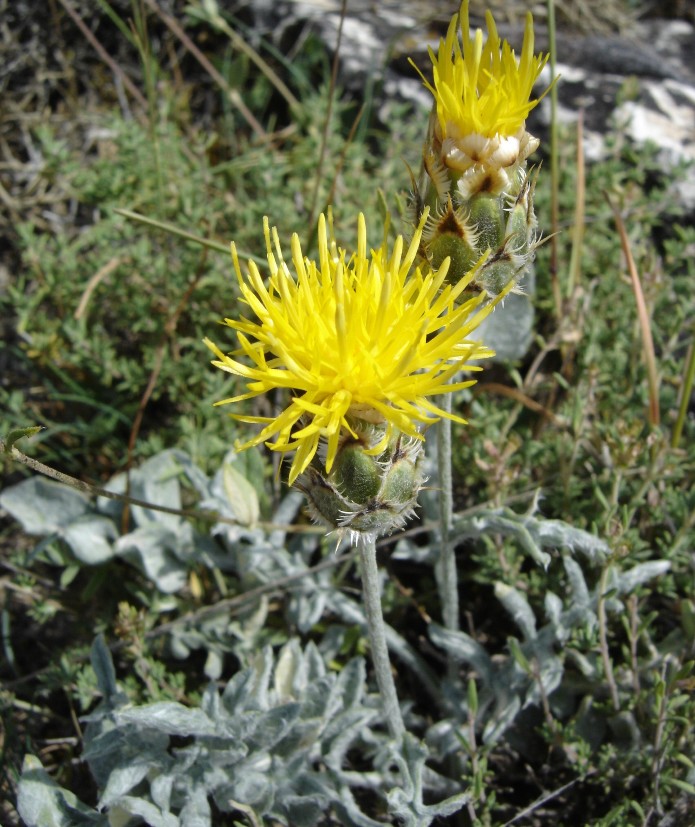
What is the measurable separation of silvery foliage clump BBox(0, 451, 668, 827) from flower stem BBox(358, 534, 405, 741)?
9 centimetres

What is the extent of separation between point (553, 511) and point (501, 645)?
1.85 ft

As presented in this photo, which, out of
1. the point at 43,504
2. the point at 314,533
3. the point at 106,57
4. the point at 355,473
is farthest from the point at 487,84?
the point at 106,57

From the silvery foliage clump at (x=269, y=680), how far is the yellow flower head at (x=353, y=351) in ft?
2.31

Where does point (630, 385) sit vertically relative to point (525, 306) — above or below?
below

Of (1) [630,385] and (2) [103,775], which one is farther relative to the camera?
(1) [630,385]

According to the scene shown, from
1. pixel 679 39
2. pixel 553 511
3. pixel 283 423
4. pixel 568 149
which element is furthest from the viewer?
pixel 679 39

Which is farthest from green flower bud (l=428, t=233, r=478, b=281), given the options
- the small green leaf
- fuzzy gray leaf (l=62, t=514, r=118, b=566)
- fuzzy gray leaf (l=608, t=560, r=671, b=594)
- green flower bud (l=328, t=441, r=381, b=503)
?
fuzzy gray leaf (l=62, t=514, r=118, b=566)

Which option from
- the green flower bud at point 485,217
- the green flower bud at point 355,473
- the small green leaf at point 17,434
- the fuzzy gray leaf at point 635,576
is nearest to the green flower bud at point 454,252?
the green flower bud at point 485,217

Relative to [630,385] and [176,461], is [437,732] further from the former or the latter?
[630,385]

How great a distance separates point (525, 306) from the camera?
11.1 ft

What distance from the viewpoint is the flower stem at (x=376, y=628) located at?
6.97ft

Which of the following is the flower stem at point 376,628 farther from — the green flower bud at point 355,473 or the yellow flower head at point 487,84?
the yellow flower head at point 487,84

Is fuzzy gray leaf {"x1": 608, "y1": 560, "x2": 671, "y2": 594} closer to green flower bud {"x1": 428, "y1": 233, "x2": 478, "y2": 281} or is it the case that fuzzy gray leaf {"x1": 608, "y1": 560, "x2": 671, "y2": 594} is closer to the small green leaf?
green flower bud {"x1": 428, "y1": 233, "x2": 478, "y2": 281}

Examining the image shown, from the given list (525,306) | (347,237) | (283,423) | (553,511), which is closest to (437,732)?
(553,511)
